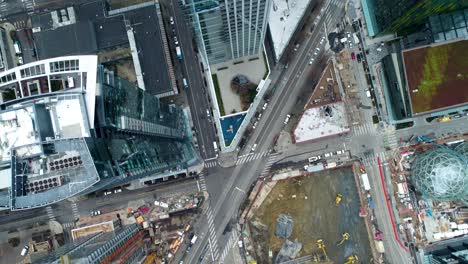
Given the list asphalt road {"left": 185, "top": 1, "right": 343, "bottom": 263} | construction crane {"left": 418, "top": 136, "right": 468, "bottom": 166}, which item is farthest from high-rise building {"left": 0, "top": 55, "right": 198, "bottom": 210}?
construction crane {"left": 418, "top": 136, "right": 468, "bottom": 166}

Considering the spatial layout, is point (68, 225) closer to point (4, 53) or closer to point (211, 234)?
point (211, 234)

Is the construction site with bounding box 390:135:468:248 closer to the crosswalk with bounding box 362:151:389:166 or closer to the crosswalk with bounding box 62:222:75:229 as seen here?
the crosswalk with bounding box 362:151:389:166

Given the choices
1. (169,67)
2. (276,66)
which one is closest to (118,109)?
(169,67)

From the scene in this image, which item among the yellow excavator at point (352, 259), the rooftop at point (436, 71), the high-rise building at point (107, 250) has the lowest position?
the yellow excavator at point (352, 259)

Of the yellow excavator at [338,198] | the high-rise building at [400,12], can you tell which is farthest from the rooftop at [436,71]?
the yellow excavator at [338,198]

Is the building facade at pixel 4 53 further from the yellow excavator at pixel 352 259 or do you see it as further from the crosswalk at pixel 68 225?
the yellow excavator at pixel 352 259

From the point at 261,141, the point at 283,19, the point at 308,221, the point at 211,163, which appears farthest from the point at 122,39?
the point at 308,221

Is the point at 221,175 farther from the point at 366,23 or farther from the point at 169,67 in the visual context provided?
→ the point at 366,23
